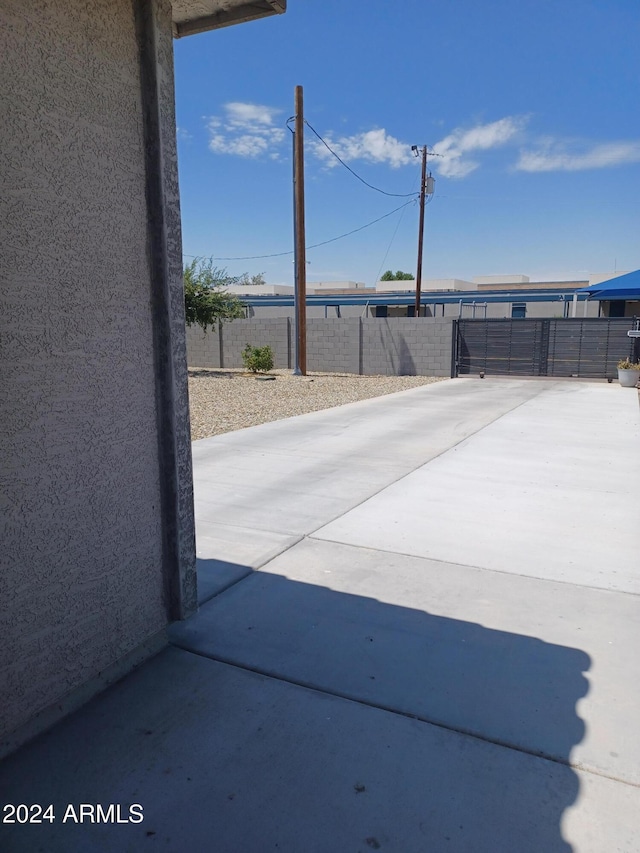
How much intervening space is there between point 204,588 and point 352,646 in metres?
1.09

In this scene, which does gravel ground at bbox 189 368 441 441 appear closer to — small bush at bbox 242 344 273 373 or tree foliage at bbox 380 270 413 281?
small bush at bbox 242 344 273 373

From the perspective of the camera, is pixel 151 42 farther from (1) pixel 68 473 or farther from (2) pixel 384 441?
(2) pixel 384 441

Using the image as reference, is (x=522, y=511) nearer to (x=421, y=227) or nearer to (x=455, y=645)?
(x=455, y=645)

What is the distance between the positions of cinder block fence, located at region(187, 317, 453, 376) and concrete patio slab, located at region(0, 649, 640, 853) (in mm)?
17886

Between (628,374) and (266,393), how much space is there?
9.37 m

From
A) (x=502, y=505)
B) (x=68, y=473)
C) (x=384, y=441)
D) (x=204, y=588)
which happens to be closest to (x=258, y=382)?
(x=384, y=441)

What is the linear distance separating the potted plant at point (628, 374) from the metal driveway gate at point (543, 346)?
2055 millimetres

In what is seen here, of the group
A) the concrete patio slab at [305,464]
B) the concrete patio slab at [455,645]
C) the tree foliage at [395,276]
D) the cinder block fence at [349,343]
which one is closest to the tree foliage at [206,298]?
the cinder block fence at [349,343]

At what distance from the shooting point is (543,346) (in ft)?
62.9

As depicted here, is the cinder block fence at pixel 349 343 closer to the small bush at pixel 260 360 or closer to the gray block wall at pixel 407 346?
the gray block wall at pixel 407 346

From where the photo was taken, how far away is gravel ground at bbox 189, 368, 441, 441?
1099cm

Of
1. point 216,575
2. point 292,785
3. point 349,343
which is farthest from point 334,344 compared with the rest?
point 292,785

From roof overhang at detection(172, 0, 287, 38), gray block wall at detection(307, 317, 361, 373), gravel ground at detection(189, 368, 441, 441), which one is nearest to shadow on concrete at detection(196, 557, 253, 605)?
roof overhang at detection(172, 0, 287, 38)

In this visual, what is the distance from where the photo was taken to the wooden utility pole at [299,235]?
18.1m
